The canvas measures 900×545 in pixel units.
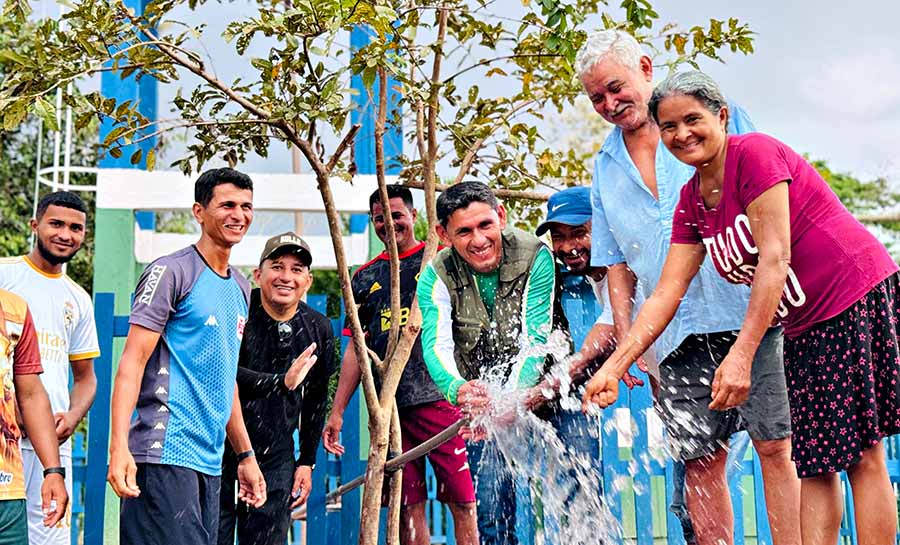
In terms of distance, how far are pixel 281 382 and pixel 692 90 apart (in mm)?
2778

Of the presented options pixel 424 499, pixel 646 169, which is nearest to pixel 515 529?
pixel 424 499

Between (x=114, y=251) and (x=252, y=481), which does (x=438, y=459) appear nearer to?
(x=252, y=481)

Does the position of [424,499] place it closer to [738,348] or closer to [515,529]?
[515,529]

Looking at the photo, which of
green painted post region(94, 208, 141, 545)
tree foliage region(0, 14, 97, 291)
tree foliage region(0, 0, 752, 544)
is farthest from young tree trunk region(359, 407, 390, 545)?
tree foliage region(0, 14, 97, 291)

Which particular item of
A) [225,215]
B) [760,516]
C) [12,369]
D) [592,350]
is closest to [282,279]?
[225,215]

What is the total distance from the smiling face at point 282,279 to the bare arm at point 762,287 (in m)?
2.75

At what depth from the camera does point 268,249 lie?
5406mm

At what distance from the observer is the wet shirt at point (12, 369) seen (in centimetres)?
366

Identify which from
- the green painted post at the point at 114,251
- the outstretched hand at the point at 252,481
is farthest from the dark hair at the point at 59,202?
the green painted post at the point at 114,251

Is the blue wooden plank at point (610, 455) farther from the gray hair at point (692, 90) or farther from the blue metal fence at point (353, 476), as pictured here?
the gray hair at point (692, 90)

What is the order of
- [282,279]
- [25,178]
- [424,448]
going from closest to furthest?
[424,448], [282,279], [25,178]

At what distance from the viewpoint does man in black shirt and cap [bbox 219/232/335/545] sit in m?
5.13

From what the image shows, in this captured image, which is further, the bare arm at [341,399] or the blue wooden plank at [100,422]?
the bare arm at [341,399]

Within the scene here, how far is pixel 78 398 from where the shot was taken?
205 inches
